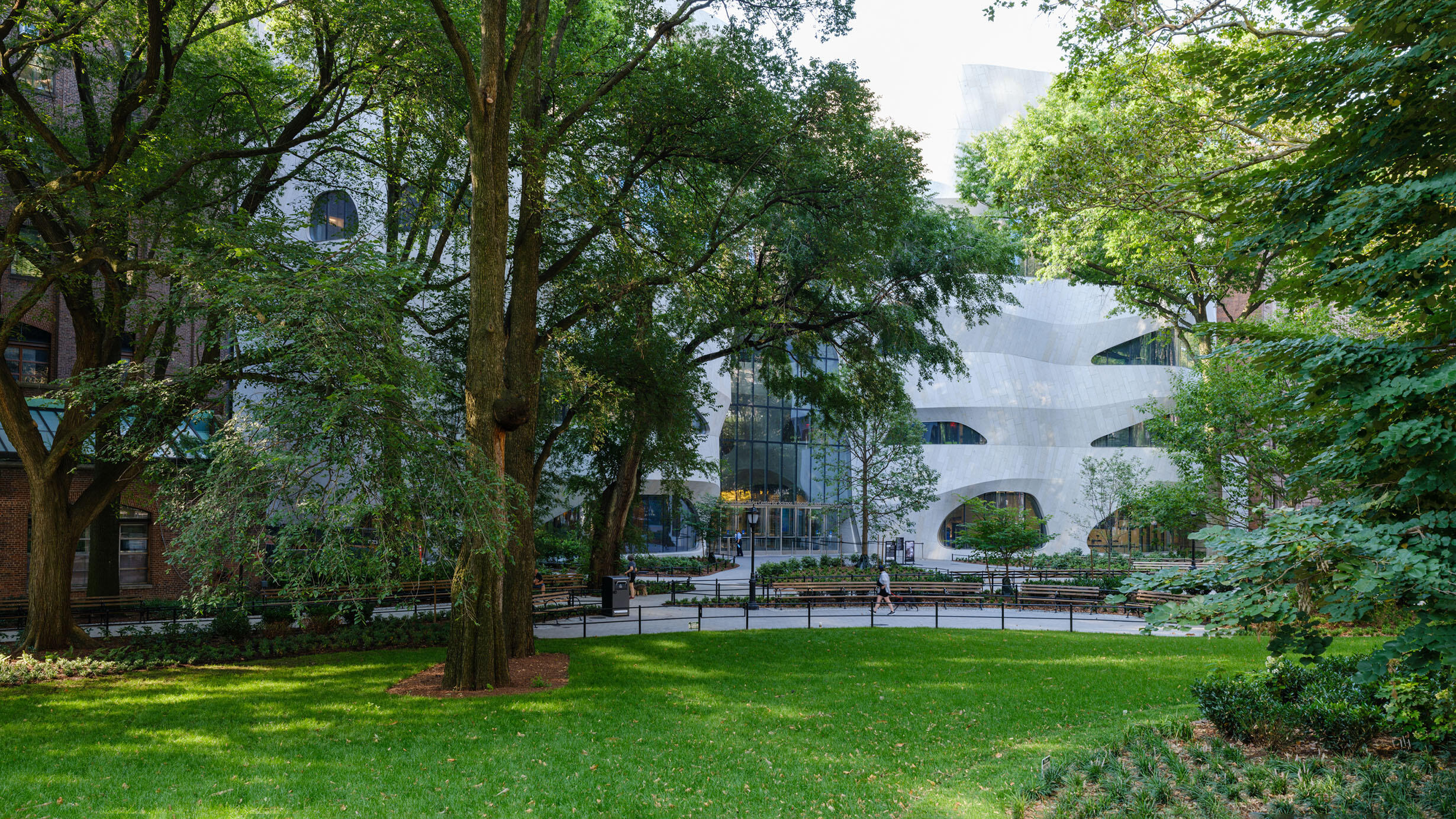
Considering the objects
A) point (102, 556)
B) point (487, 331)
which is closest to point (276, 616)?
point (102, 556)

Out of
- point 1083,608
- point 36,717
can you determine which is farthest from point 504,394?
point 1083,608

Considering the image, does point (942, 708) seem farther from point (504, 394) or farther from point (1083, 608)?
point (1083, 608)

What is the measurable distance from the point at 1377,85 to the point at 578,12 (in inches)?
599

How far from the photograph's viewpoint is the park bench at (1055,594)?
23.5m

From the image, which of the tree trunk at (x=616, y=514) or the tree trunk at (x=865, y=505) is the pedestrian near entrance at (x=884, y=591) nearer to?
the tree trunk at (x=616, y=514)

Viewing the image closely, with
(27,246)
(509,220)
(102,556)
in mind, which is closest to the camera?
(27,246)

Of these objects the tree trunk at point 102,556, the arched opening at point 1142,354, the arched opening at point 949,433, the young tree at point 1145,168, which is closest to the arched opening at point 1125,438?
the arched opening at point 1142,354

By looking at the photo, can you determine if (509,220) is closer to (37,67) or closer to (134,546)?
(37,67)

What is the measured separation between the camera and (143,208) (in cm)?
1259

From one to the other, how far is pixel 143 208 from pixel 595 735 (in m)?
10.7

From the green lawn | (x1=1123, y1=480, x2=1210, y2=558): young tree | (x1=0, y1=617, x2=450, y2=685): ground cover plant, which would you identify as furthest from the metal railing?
the green lawn

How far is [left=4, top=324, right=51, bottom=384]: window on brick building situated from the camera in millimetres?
22734

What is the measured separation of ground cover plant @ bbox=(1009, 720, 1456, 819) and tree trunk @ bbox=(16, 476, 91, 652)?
15.5 m

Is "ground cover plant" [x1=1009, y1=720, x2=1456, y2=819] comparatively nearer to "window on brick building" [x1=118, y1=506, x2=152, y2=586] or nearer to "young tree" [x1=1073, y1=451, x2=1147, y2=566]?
"window on brick building" [x1=118, y1=506, x2=152, y2=586]
